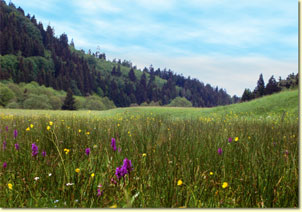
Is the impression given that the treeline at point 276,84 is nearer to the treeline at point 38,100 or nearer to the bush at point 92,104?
the treeline at point 38,100

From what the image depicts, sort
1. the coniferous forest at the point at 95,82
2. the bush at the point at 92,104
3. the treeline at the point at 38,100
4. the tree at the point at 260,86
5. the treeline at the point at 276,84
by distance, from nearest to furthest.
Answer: the treeline at the point at 276,84, the tree at the point at 260,86, the coniferous forest at the point at 95,82, the treeline at the point at 38,100, the bush at the point at 92,104

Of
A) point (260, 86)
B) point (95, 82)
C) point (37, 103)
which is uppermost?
point (95, 82)

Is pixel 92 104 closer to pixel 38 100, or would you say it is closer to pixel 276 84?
pixel 38 100

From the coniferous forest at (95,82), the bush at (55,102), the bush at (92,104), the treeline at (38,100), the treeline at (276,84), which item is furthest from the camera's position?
the bush at (92,104)

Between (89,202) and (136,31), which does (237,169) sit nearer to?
(89,202)

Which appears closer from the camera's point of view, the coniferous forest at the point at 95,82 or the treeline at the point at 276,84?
the treeline at the point at 276,84

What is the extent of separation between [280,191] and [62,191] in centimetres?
184

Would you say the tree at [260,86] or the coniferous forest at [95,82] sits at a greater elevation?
the coniferous forest at [95,82]

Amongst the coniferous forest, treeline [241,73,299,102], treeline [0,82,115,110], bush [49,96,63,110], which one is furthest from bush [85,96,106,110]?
treeline [241,73,299,102]

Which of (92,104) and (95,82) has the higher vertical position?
(95,82)

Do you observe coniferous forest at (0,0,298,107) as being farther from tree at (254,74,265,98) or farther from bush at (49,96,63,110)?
bush at (49,96,63,110)

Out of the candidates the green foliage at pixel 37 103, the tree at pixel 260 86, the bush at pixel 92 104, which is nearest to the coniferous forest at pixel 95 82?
the tree at pixel 260 86

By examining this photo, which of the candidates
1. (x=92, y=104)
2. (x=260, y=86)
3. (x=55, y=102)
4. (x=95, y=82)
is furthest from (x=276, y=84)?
(x=95, y=82)

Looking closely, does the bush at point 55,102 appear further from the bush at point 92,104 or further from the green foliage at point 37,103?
the bush at point 92,104
